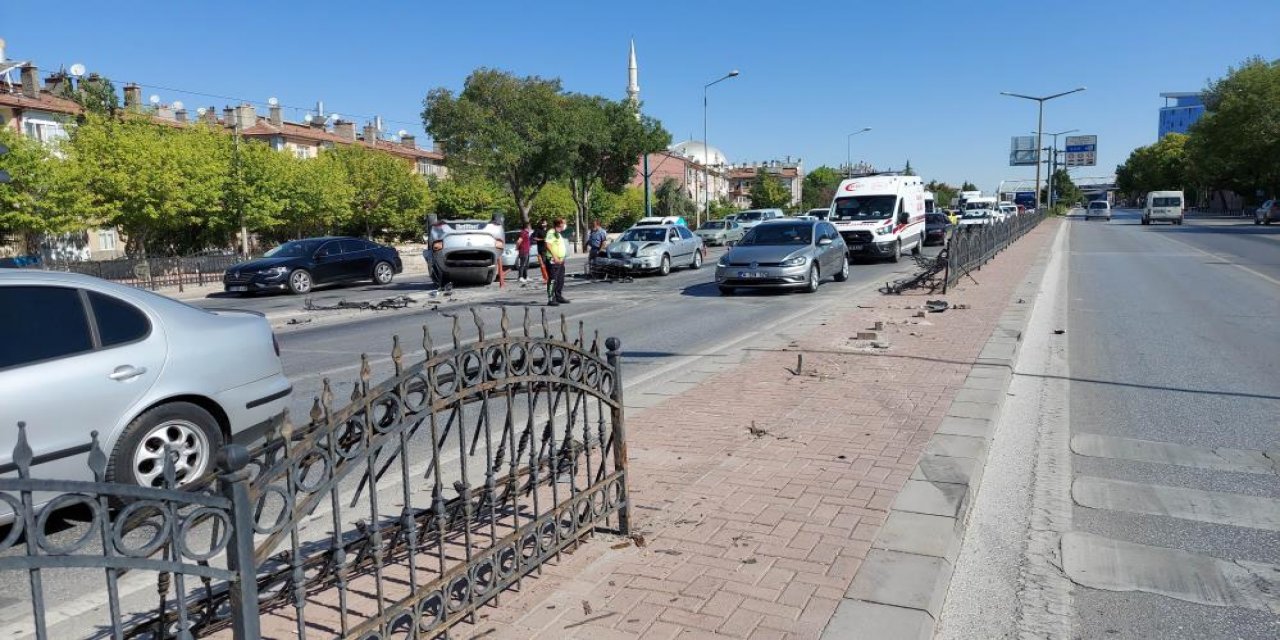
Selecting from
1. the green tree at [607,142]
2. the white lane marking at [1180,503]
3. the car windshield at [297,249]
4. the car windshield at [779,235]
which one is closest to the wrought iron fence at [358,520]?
the white lane marking at [1180,503]

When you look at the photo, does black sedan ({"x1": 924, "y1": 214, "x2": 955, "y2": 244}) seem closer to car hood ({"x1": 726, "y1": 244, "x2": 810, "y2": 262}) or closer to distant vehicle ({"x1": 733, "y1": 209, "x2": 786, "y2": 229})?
distant vehicle ({"x1": 733, "y1": 209, "x2": 786, "y2": 229})

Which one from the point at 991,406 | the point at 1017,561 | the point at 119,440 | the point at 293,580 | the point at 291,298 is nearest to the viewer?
the point at 293,580

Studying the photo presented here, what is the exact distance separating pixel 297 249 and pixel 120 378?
1966 cm

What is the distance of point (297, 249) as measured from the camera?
912 inches

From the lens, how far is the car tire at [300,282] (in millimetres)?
22203

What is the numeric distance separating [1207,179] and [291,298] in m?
92.6

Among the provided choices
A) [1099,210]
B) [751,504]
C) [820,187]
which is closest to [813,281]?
[751,504]

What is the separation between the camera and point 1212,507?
16.5 ft

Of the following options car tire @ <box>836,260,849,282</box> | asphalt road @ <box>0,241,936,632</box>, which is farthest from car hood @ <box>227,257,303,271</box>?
car tire @ <box>836,260,849,282</box>

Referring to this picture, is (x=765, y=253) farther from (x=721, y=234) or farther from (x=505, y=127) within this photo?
(x=721, y=234)

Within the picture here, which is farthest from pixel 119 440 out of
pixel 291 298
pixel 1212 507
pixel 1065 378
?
pixel 291 298

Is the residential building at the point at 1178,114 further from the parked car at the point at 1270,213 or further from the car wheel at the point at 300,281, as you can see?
the car wheel at the point at 300,281

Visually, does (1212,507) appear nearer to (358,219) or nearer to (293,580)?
(293,580)

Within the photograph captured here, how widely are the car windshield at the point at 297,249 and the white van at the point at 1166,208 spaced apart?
5815 centimetres
